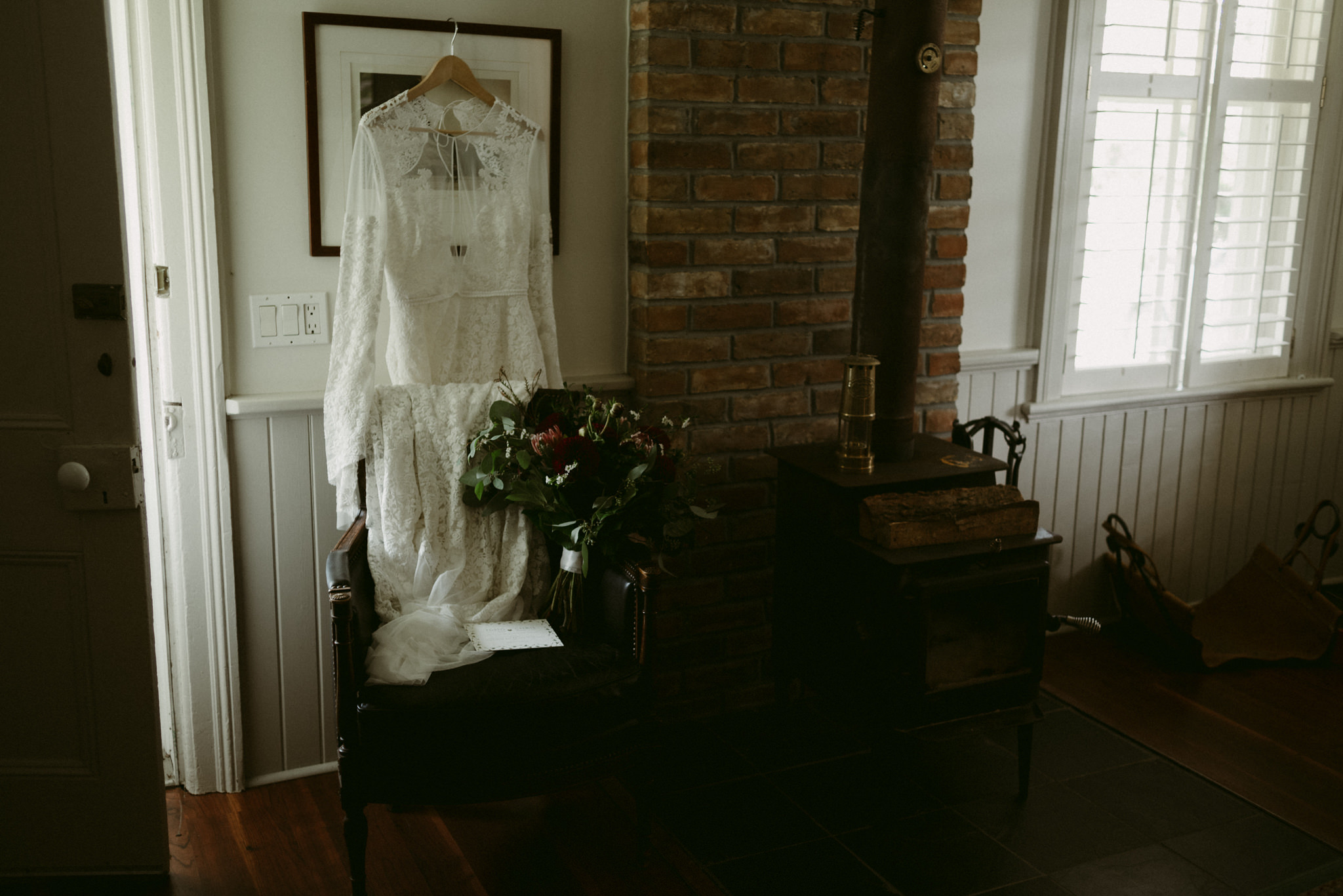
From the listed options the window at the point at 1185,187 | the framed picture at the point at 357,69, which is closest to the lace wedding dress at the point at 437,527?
the framed picture at the point at 357,69

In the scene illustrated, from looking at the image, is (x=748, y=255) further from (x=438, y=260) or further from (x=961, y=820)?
(x=961, y=820)

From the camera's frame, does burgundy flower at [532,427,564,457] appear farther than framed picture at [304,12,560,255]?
No

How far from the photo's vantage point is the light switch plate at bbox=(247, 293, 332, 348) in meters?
2.58

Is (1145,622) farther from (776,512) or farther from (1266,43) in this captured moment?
(1266,43)

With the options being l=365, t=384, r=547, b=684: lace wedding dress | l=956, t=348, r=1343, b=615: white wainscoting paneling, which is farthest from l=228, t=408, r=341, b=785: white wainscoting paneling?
l=956, t=348, r=1343, b=615: white wainscoting paneling

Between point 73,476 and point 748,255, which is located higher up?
point 748,255

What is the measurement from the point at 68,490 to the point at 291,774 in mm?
1019

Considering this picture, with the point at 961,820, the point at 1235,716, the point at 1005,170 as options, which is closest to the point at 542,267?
the point at 1005,170

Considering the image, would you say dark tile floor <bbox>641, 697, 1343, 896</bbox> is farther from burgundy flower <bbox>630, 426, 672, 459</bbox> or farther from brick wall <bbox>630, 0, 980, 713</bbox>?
burgundy flower <bbox>630, 426, 672, 459</bbox>

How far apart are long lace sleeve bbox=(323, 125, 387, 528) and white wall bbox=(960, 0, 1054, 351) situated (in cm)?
182

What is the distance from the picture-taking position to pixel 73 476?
7.02 ft

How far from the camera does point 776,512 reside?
2893 millimetres

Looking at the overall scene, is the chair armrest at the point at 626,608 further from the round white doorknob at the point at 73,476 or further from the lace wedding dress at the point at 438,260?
the round white doorknob at the point at 73,476

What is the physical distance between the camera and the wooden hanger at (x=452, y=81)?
2.51 meters
